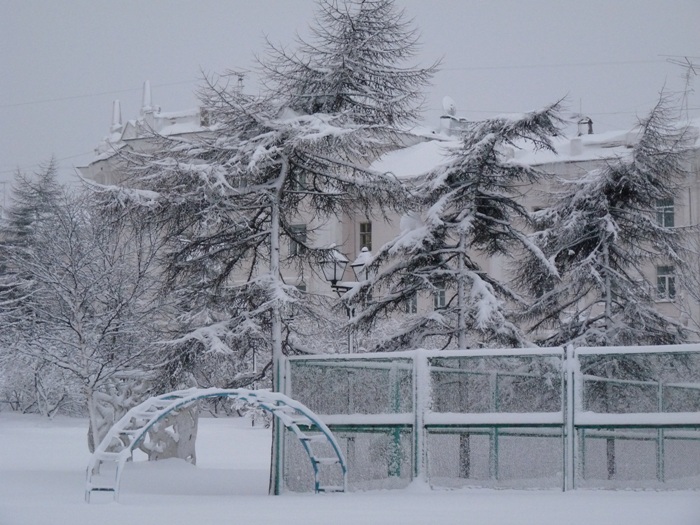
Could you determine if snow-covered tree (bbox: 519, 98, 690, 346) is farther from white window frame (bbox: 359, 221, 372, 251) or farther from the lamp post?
white window frame (bbox: 359, 221, 372, 251)

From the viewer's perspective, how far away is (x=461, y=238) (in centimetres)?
2062

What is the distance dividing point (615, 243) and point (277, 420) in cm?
893

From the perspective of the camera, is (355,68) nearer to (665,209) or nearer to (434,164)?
(665,209)

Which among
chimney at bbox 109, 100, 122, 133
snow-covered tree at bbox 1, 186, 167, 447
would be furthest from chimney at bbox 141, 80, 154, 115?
snow-covered tree at bbox 1, 186, 167, 447

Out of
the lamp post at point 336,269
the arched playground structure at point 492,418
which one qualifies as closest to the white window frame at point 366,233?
the lamp post at point 336,269

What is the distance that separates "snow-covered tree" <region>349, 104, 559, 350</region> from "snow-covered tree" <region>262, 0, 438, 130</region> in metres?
1.95

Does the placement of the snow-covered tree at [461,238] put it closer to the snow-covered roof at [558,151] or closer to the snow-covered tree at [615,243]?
the snow-covered tree at [615,243]

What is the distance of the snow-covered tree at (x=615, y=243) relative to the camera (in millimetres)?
21781

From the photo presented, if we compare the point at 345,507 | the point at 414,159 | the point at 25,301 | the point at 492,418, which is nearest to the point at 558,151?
the point at 414,159

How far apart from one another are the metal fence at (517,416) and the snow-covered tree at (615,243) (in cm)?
598

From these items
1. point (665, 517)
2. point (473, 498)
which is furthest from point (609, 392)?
point (665, 517)

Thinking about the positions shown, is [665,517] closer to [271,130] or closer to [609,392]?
[609,392]

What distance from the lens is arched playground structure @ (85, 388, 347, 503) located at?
47.1 ft

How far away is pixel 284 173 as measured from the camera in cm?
1891
